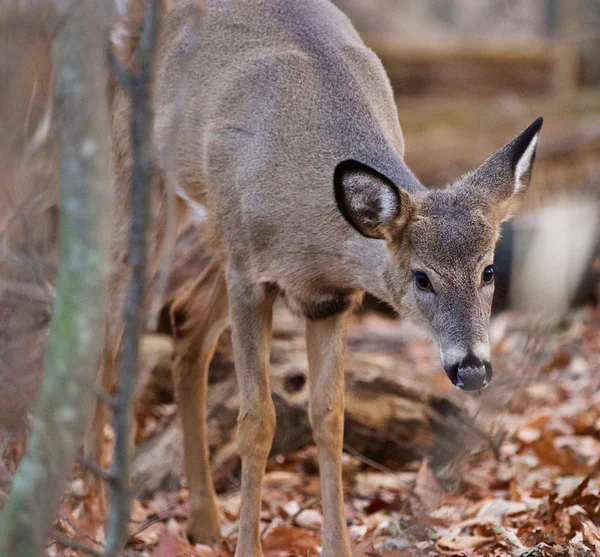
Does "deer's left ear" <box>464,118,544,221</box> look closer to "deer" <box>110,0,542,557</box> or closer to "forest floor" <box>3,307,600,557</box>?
"deer" <box>110,0,542,557</box>

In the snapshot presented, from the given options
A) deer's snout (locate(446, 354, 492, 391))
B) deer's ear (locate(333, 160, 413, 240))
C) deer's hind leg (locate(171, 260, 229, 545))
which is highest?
deer's ear (locate(333, 160, 413, 240))

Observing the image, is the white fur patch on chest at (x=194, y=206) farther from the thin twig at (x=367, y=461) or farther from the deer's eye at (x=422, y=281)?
the thin twig at (x=367, y=461)

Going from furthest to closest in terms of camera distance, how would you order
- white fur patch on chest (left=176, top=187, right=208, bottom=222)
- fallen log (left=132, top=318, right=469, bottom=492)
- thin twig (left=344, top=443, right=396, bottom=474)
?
fallen log (left=132, top=318, right=469, bottom=492) → thin twig (left=344, top=443, right=396, bottom=474) → white fur patch on chest (left=176, top=187, right=208, bottom=222)

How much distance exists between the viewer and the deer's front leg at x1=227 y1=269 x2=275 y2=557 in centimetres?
562

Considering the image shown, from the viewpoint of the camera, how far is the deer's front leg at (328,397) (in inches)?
221

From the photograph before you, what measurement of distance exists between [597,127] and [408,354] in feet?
22.6

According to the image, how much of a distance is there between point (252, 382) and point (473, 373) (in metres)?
1.47

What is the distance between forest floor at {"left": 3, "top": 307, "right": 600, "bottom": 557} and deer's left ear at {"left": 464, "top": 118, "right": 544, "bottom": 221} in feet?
2.20

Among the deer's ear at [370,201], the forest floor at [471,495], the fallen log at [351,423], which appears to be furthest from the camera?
the fallen log at [351,423]

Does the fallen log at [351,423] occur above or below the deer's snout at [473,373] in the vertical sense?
below

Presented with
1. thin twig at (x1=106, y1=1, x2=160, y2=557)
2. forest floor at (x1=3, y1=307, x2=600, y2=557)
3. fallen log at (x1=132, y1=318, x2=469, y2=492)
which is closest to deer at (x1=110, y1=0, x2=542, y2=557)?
forest floor at (x1=3, y1=307, x2=600, y2=557)

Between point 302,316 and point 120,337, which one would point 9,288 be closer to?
point 120,337

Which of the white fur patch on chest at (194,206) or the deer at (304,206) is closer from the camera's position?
the deer at (304,206)

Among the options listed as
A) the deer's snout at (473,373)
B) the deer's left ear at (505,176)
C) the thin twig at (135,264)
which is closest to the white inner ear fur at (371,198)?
the deer's left ear at (505,176)
